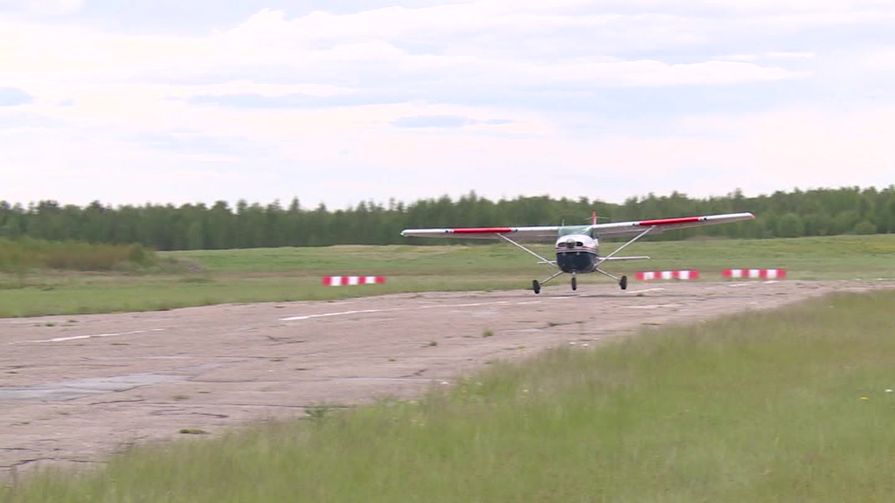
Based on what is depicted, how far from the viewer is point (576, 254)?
1626 inches

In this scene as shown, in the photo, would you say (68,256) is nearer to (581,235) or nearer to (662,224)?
(581,235)

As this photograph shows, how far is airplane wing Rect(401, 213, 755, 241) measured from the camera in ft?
143

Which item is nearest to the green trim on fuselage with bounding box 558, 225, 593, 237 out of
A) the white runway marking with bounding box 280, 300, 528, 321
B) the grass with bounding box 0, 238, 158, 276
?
the white runway marking with bounding box 280, 300, 528, 321

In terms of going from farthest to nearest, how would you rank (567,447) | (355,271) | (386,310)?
(355,271), (386,310), (567,447)

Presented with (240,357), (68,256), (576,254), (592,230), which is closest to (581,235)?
(576,254)

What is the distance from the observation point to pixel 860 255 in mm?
92938

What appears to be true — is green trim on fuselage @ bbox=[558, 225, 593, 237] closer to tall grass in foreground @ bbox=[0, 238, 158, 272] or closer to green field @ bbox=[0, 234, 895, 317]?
green field @ bbox=[0, 234, 895, 317]

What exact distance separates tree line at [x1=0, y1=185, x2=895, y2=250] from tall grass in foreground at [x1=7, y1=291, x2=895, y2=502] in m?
78.1

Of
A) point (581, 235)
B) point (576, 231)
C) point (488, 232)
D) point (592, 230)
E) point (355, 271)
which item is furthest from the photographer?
point (355, 271)

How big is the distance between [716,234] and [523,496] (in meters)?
105

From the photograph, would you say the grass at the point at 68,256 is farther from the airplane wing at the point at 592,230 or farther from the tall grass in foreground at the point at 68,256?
the airplane wing at the point at 592,230

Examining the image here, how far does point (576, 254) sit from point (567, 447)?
3182 centimetres

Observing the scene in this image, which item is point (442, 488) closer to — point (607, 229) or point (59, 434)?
point (59, 434)

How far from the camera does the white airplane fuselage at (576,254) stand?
41.3 meters
